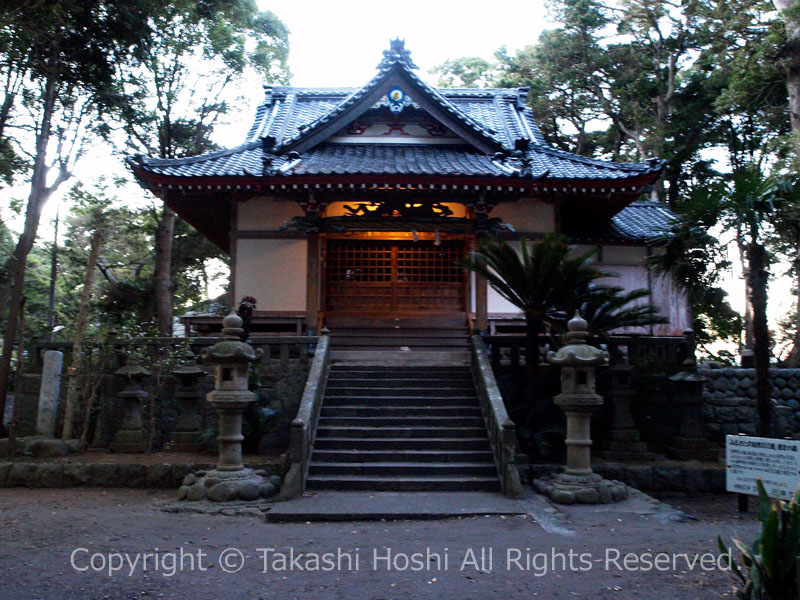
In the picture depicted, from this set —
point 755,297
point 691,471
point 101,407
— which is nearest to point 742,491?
point 691,471

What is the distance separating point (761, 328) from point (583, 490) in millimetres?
3871

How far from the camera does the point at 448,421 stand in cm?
1057

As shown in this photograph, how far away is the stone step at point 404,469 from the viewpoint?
9.36 meters

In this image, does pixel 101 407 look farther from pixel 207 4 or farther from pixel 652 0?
pixel 652 0

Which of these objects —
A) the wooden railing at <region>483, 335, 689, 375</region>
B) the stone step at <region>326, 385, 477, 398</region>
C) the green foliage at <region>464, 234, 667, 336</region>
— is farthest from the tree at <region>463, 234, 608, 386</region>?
the stone step at <region>326, 385, 477, 398</region>

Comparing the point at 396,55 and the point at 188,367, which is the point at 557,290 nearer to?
the point at 188,367

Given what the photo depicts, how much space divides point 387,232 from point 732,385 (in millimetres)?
8324

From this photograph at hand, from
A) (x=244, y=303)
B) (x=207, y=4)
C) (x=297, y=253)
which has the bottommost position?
(x=244, y=303)

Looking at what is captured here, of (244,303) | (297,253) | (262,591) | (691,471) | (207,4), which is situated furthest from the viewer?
(207,4)

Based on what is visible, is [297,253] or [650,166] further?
[297,253]

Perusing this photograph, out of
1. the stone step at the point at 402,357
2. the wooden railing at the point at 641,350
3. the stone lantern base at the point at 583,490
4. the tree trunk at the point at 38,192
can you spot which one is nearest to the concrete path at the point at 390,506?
the stone lantern base at the point at 583,490

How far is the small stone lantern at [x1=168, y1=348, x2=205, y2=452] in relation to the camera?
11.3 m

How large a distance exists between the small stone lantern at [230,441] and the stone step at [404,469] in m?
0.78

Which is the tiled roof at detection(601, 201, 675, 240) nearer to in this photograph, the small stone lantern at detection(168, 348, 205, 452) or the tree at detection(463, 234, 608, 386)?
the tree at detection(463, 234, 608, 386)
